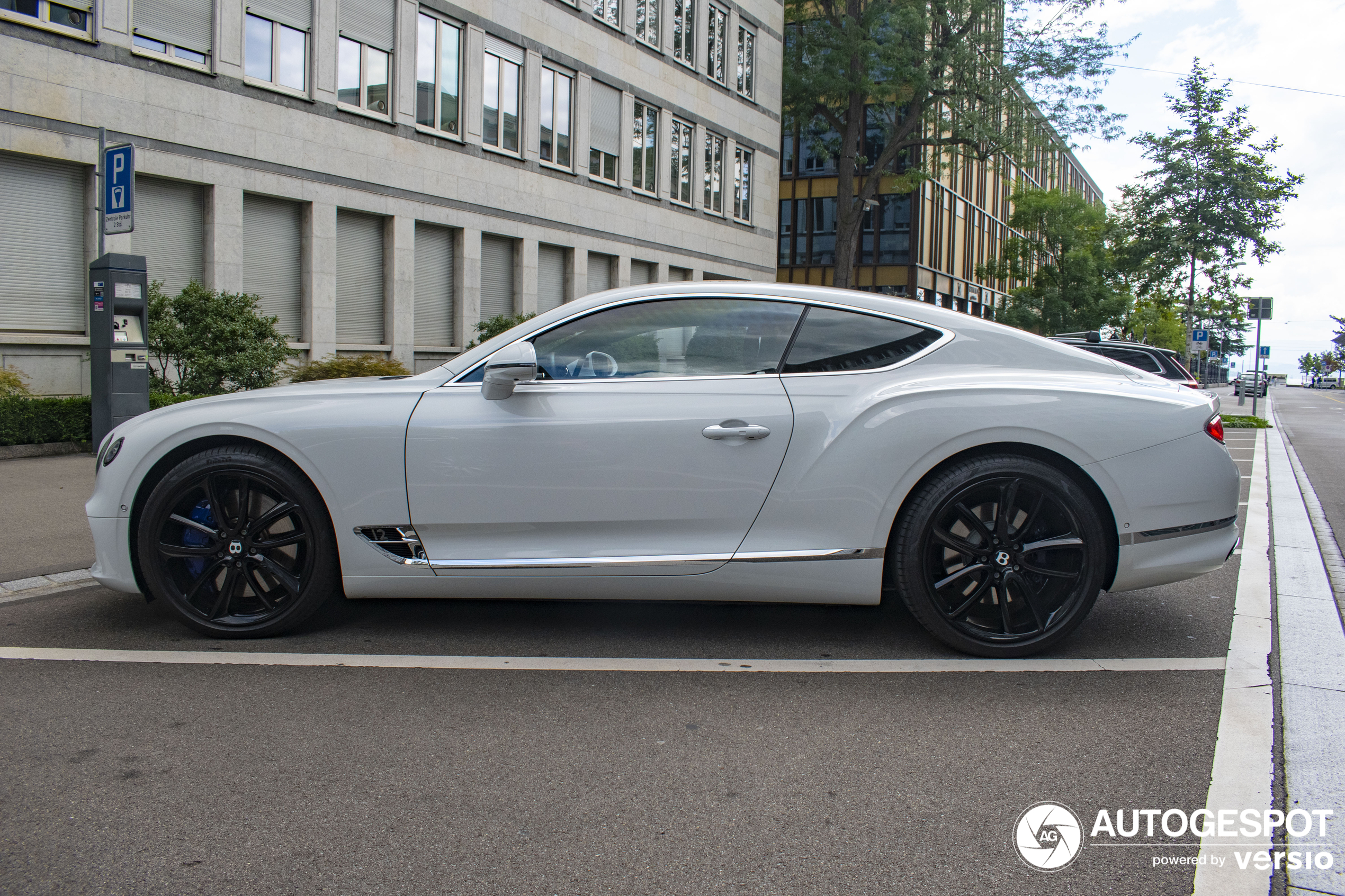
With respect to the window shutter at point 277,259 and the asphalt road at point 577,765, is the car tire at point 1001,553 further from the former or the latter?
the window shutter at point 277,259

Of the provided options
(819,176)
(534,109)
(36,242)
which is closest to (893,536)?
(36,242)

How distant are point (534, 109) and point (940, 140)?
1448 cm

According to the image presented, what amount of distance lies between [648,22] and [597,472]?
25207 millimetres

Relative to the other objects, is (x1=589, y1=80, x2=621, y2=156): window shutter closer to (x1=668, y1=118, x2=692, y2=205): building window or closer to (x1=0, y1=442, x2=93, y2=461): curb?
(x1=668, y1=118, x2=692, y2=205): building window

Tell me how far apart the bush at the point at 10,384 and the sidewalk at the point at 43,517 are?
1277mm

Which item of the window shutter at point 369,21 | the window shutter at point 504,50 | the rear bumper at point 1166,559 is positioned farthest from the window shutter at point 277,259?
the rear bumper at point 1166,559

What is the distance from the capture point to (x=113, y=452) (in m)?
4.26

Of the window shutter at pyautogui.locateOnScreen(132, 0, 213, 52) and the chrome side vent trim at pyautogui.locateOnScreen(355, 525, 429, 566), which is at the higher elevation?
the window shutter at pyautogui.locateOnScreen(132, 0, 213, 52)

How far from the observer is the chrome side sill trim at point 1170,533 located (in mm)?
3982

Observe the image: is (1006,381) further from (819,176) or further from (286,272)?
(819,176)

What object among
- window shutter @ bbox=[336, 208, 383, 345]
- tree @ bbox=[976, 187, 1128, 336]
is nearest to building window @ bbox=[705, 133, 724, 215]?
window shutter @ bbox=[336, 208, 383, 345]

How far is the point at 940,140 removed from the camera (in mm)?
31984

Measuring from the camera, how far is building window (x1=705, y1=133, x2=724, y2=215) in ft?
99.2

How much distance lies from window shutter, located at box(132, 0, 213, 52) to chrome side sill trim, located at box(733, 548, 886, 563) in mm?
14661
